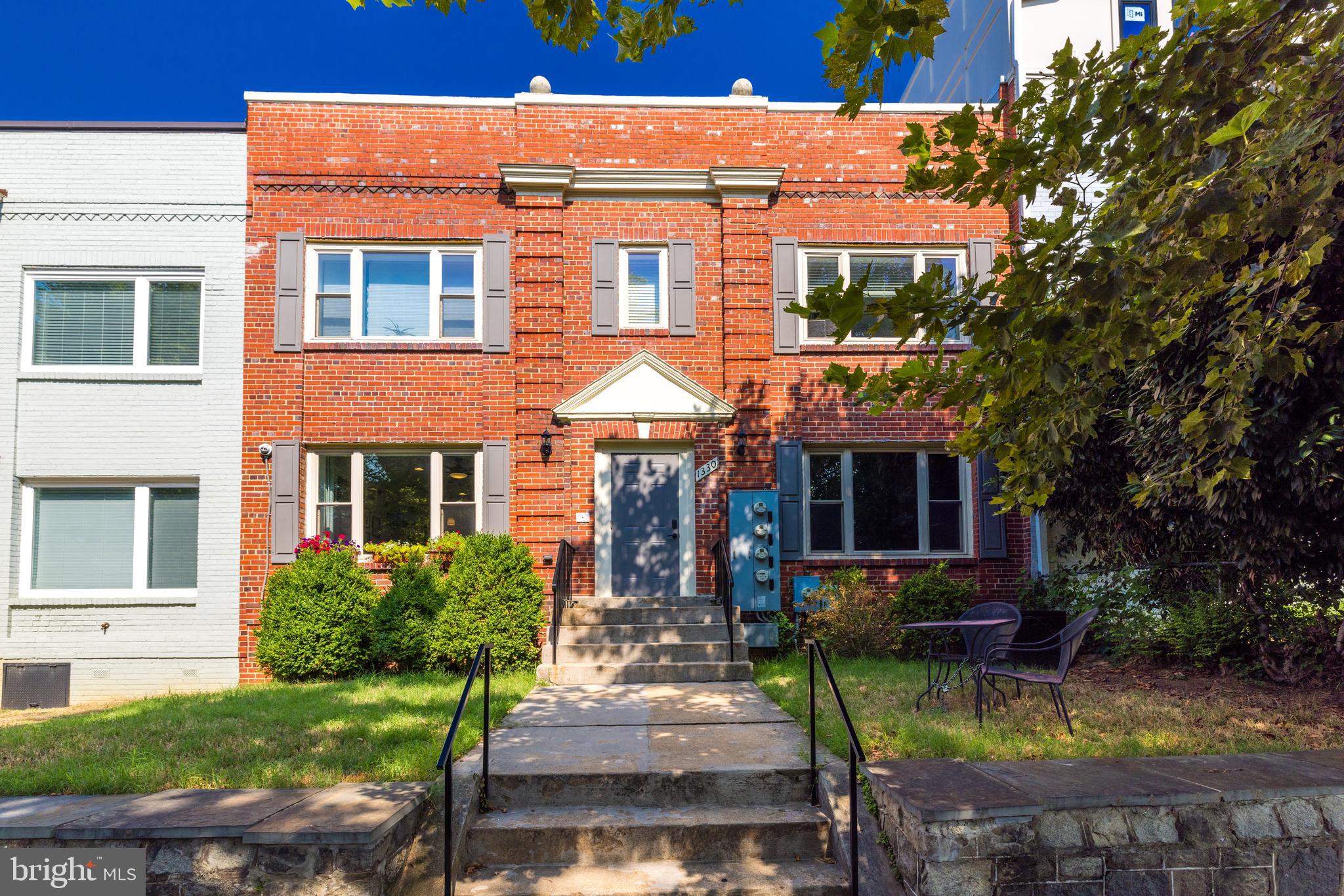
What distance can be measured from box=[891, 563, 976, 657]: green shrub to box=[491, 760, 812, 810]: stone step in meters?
5.67

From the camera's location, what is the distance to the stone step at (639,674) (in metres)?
9.45

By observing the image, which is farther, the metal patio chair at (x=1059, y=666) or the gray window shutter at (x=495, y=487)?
the gray window shutter at (x=495, y=487)

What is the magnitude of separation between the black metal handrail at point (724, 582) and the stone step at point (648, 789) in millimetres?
4100

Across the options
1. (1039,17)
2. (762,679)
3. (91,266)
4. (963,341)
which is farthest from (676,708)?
(1039,17)

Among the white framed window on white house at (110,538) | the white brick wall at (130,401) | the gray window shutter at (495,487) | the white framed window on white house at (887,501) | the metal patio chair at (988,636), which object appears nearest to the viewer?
the metal patio chair at (988,636)

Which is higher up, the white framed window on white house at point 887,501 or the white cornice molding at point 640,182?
the white cornice molding at point 640,182

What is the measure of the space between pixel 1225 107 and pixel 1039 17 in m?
9.77

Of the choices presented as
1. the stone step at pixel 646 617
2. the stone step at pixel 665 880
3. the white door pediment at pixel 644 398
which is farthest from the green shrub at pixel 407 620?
the stone step at pixel 665 880

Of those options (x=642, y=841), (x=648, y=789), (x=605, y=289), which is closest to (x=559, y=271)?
(x=605, y=289)

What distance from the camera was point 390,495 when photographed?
1153 cm

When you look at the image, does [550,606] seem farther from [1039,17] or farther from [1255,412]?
[1039,17]

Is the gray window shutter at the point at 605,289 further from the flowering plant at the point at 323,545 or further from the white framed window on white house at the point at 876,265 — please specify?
the flowering plant at the point at 323,545

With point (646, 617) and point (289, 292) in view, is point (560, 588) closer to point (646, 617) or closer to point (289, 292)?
point (646, 617)

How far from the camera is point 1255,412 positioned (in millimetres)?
6598
